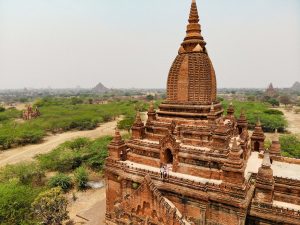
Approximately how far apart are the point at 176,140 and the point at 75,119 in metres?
65.3

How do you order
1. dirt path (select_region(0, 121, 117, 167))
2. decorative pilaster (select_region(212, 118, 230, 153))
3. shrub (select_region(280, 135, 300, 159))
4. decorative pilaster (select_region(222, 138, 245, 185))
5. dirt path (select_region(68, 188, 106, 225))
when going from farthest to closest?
dirt path (select_region(0, 121, 117, 167)), shrub (select_region(280, 135, 300, 159)), dirt path (select_region(68, 188, 106, 225)), decorative pilaster (select_region(212, 118, 230, 153)), decorative pilaster (select_region(222, 138, 245, 185))

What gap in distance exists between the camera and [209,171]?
668 inches

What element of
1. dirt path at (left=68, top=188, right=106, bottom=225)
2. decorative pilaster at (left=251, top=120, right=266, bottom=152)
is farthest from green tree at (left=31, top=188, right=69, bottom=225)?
decorative pilaster at (left=251, top=120, right=266, bottom=152)

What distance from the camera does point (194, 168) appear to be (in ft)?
57.6

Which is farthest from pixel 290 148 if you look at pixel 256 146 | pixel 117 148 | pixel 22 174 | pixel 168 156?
pixel 22 174

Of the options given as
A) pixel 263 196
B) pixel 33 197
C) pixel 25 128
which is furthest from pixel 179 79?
pixel 25 128

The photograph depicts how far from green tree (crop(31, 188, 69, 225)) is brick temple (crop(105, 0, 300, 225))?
4248 mm

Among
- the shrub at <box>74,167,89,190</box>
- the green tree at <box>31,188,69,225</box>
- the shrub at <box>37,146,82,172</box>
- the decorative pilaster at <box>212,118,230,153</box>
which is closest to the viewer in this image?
the decorative pilaster at <box>212,118,230,153</box>

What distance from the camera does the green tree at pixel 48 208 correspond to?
65.5 ft

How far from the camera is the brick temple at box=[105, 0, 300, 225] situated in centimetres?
1512

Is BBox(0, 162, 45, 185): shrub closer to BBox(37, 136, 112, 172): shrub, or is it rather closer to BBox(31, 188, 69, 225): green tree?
BBox(37, 136, 112, 172): shrub

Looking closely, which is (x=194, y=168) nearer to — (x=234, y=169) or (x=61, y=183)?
(x=234, y=169)

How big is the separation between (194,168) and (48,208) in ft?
41.5

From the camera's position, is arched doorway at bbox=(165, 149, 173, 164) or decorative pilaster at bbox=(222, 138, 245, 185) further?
arched doorway at bbox=(165, 149, 173, 164)
